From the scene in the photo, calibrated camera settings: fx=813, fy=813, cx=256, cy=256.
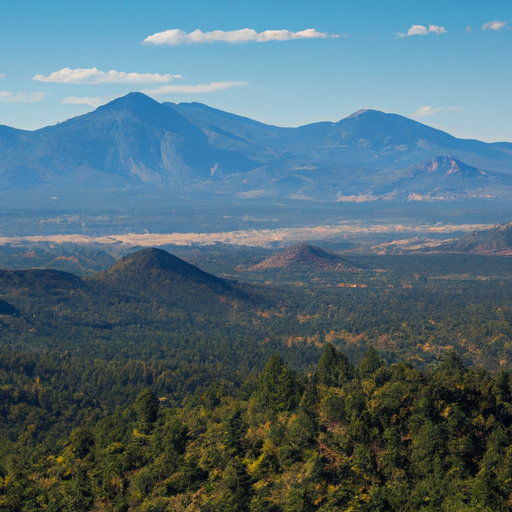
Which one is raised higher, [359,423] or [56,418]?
[359,423]

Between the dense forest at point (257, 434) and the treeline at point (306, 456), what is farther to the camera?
the dense forest at point (257, 434)

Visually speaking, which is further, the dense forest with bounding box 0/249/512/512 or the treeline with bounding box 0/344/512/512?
the dense forest with bounding box 0/249/512/512

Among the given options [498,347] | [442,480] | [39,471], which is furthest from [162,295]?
[442,480]

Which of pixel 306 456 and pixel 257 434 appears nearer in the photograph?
pixel 306 456

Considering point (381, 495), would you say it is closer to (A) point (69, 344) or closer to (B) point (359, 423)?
(B) point (359, 423)

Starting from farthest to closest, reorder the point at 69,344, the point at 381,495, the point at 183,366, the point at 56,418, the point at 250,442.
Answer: the point at 69,344 → the point at 183,366 → the point at 56,418 → the point at 250,442 → the point at 381,495

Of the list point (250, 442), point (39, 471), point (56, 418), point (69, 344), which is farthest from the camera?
point (69, 344)

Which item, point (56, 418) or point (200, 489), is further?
point (56, 418)
